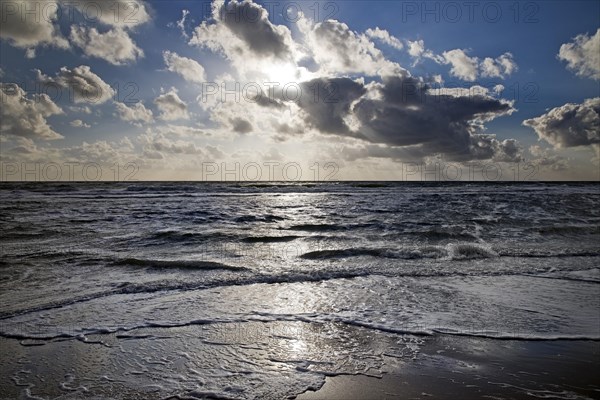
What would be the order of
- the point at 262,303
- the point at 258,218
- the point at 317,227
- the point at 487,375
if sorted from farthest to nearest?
1. the point at 258,218
2. the point at 317,227
3. the point at 262,303
4. the point at 487,375

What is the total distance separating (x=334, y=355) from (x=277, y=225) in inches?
480

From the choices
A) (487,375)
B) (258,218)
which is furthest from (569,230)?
(487,375)

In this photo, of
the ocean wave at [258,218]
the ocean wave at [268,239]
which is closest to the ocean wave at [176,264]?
the ocean wave at [268,239]

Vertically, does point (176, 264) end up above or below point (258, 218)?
below

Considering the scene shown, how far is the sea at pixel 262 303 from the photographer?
371 centimetres

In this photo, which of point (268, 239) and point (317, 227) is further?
point (317, 227)

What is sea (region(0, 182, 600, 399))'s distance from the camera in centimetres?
371

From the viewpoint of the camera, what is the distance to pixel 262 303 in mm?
5828

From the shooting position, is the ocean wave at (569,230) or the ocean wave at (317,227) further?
the ocean wave at (317,227)

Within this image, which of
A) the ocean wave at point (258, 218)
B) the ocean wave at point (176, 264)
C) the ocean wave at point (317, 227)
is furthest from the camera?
the ocean wave at point (258, 218)

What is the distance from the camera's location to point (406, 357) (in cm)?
398

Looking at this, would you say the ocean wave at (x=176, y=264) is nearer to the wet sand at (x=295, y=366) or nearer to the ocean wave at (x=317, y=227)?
the wet sand at (x=295, y=366)

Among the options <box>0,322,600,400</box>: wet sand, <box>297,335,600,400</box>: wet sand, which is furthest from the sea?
<box>297,335,600,400</box>: wet sand

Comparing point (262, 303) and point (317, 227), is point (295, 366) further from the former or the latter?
point (317, 227)
